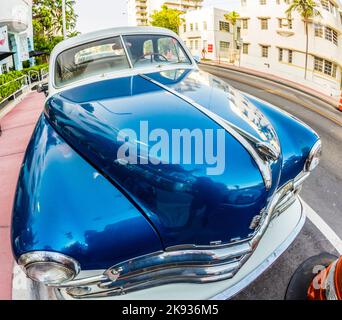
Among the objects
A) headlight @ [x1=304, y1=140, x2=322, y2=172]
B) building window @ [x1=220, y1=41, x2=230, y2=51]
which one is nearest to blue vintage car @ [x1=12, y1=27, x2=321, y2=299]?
headlight @ [x1=304, y1=140, x2=322, y2=172]

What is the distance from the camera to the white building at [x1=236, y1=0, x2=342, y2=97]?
94.7ft

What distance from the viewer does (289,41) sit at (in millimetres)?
31953

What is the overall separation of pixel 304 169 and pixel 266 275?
100cm

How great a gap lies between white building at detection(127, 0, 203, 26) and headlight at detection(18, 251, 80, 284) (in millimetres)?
88669

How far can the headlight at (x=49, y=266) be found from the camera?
5.08 ft

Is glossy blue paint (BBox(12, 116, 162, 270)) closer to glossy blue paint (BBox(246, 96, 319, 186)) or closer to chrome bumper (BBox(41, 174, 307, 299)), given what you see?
chrome bumper (BBox(41, 174, 307, 299))

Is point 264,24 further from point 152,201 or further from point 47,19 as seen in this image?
point 152,201

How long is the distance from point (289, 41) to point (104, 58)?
33.8 meters

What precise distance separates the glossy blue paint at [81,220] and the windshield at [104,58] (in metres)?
1.70

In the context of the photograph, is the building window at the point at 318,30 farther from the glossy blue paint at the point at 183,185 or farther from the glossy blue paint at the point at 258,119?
the glossy blue paint at the point at 183,185

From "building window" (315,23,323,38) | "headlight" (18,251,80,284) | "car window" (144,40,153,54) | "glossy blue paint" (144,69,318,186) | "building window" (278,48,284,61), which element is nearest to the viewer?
"headlight" (18,251,80,284)

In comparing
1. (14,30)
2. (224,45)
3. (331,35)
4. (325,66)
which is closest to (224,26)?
(224,45)

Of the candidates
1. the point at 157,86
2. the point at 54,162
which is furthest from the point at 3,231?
the point at 157,86
